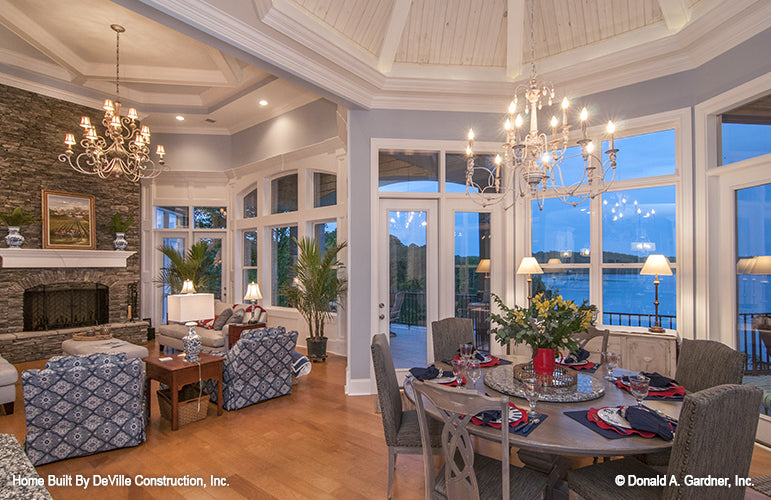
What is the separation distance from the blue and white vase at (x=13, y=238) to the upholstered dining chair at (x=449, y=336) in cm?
690

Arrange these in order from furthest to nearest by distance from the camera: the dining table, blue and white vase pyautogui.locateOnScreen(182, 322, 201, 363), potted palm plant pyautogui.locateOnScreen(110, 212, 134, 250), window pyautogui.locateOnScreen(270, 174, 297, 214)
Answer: window pyautogui.locateOnScreen(270, 174, 297, 214) → potted palm plant pyautogui.locateOnScreen(110, 212, 134, 250) → blue and white vase pyautogui.locateOnScreen(182, 322, 201, 363) → the dining table

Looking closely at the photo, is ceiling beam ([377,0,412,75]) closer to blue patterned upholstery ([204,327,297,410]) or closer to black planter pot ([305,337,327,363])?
blue patterned upholstery ([204,327,297,410])

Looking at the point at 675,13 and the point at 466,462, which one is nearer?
the point at 466,462

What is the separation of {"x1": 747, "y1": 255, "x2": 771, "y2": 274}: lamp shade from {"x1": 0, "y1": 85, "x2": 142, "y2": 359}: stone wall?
30.5 feet

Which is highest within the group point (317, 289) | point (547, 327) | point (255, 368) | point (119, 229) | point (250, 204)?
point (250, 204)

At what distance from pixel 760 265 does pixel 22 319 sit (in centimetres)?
964

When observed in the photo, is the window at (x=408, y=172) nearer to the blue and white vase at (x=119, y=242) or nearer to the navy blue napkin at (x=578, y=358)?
the navy blue napkin at (x=578, y=358)

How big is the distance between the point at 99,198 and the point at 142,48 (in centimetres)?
313

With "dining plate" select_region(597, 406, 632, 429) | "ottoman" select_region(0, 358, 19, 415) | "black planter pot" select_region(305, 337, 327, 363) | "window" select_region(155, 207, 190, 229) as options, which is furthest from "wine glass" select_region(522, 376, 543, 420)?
"window" select_region(155, 207, 190, 229)

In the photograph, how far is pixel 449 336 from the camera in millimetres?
3469

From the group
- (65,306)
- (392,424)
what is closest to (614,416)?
(392,424)

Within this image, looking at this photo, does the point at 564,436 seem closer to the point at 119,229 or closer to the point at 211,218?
the point at 119,229

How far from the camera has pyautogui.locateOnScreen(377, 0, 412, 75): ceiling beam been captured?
13.4 ft

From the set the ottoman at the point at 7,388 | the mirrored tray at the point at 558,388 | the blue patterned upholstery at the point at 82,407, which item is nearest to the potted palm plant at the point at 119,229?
the ottoman at the point at 7,388
